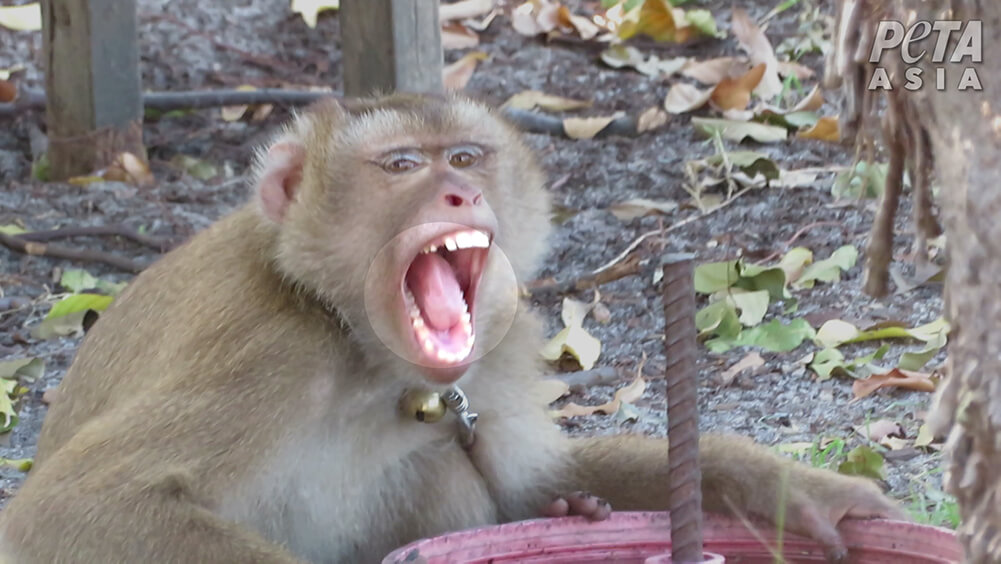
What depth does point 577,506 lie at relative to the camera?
10.00 feet

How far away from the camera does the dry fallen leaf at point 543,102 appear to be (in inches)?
251

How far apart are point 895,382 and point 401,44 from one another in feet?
5.70

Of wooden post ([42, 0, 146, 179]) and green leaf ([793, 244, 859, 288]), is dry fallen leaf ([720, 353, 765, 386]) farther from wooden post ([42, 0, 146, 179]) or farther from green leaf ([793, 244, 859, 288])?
wooden post ([42, 0, 146, 179])

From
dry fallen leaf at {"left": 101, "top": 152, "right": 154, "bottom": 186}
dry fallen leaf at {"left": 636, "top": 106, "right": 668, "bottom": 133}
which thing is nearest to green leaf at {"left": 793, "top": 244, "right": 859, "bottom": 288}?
dry fallen leaf at {"left": 636, "top": 106, "right": 668, "bottom": 133}

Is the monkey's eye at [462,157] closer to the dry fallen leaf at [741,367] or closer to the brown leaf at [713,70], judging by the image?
the dry fallen leaf at [741,367]

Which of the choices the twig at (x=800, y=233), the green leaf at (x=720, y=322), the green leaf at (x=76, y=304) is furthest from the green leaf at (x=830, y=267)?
the green leaf at (x=76, y=304)

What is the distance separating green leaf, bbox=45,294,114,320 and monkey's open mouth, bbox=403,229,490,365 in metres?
2.25

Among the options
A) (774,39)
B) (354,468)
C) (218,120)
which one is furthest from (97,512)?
(774,39)

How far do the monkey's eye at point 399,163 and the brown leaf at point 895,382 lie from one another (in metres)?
1.57

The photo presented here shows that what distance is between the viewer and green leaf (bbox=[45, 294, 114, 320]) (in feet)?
15.9

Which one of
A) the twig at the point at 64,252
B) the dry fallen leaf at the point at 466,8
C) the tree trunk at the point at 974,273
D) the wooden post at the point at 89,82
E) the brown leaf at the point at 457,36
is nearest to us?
the tree trunk at the point at 974,273

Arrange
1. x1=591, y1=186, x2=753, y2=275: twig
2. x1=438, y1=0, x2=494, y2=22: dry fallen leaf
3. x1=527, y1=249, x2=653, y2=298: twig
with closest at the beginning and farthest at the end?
x1=527, y1=249, x2=653, y2=298: twig → x1=591, y1=186, x2=753, y2=275: twig → x1=438, y1=0, x2=494, y2=22: dry fallen leaf

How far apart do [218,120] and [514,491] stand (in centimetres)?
355

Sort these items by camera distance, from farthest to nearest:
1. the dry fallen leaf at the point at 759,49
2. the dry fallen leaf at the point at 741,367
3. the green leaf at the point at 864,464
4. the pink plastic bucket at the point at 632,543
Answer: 1. the dry fallen leaf at the point at 759,49
2. the dry fallen leaf at the point at 741,367
3. the green leaf at the point at 864,464
4. the pink plastic bucket at the point at 632,543
